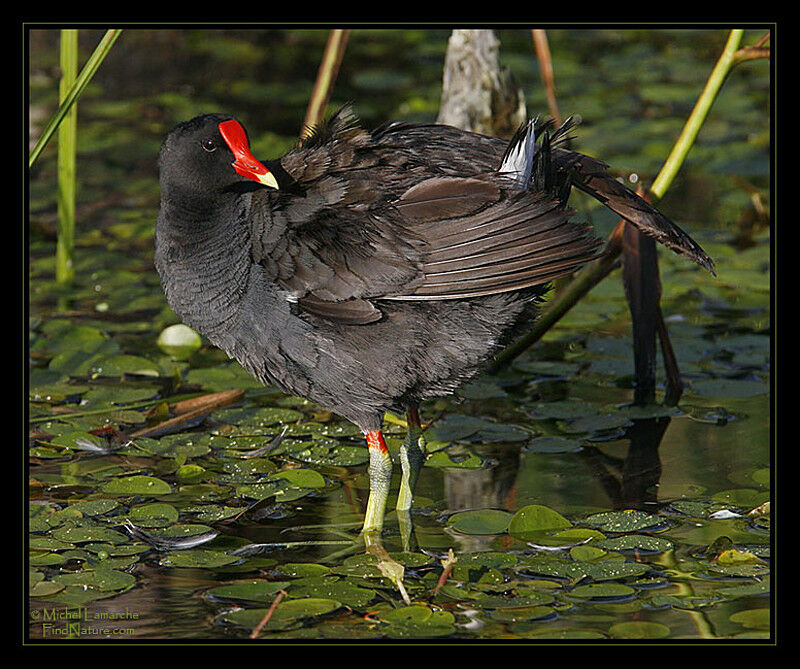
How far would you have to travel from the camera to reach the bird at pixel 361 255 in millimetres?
3645

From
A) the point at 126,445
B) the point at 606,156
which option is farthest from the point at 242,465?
the point at 606,156

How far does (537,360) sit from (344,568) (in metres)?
1.92

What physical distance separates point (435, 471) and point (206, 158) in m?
1.46

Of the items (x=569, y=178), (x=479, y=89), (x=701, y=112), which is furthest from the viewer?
(x=479, y=89)

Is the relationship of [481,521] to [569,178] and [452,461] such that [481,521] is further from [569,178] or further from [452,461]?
[569,178]

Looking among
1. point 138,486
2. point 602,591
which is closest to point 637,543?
point 602,591

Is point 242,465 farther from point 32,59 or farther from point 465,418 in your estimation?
point 32,59

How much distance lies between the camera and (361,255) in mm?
3701

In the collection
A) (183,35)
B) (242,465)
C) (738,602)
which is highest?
(183,35)

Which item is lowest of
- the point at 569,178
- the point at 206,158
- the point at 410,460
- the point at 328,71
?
the point at 410,460

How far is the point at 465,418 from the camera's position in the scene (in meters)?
4.76

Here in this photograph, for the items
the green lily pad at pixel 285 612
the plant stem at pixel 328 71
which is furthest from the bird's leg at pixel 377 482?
the plant stem at pixel 328 71

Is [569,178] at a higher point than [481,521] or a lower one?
higher

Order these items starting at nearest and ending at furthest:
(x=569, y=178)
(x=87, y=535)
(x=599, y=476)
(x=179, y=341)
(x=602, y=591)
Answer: (x=602, y=591) → (x=87, y=535) → (x=569, y=178) → (x=599, y=476) → (x=179, y=341)
